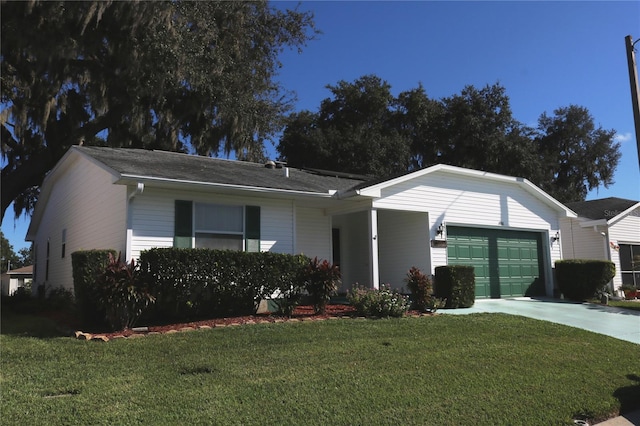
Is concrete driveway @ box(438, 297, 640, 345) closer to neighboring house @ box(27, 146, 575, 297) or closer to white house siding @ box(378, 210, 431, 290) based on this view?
neighboring house @ box(27, 146, 575, 297)

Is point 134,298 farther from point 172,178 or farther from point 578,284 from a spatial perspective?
point 578,284

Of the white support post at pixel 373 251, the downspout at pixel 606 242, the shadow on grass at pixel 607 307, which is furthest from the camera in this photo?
the downspout at pixel 606 242

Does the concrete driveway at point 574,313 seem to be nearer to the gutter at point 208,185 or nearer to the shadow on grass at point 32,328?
the gutter at point 208,185

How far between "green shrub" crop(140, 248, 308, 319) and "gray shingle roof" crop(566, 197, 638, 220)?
14196mm

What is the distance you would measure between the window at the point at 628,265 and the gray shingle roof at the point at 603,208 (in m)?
1.39

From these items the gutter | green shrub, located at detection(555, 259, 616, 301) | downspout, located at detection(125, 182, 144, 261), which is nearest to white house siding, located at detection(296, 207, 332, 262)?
the gutter

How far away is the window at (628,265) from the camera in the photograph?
19.7 meters

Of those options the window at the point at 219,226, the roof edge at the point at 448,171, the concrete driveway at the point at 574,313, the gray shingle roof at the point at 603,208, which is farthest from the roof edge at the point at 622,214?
the window at the point at 219,226

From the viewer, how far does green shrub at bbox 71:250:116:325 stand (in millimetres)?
9539

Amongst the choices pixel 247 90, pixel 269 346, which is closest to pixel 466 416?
pixel 269 346

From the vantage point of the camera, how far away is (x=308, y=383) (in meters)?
5.89

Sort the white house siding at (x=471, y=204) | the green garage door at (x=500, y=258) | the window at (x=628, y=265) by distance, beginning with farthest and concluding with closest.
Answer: the window at (x=628, y=265) → the green garage door at (x=500, y=258) → the white house siding at (x=471, y=204)

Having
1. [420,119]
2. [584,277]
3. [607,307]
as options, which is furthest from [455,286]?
[420,119]

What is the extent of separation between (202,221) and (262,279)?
2266mm
